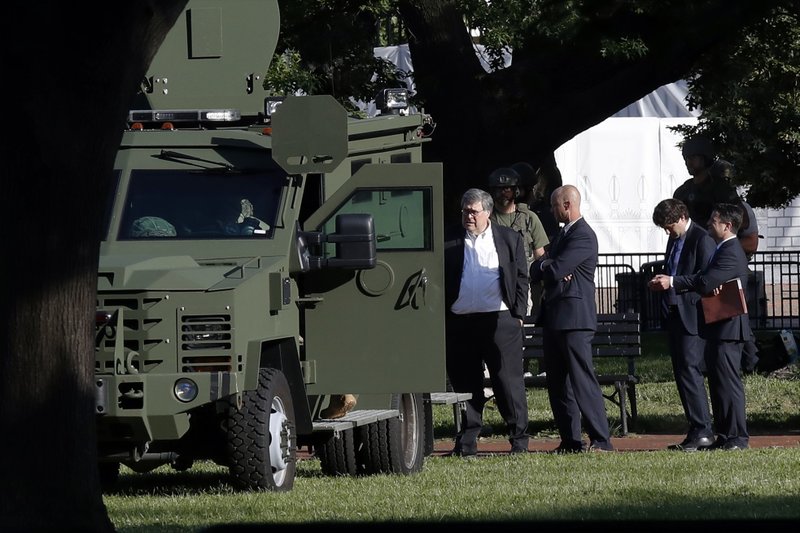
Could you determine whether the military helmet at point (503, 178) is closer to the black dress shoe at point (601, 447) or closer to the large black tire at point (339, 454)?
the black dress shoe at point (601, 447)

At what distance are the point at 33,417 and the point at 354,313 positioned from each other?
4.35 meters

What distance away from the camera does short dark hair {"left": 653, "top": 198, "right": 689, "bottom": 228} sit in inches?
527

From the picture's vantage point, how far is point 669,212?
527 inches

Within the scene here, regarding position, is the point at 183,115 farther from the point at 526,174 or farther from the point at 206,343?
the point at 526,174

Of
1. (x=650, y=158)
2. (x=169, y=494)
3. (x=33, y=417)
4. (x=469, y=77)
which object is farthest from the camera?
(x=650, y=158)

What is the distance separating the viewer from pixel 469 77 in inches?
771

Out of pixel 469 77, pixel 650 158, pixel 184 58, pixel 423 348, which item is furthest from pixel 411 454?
pixel 650 158

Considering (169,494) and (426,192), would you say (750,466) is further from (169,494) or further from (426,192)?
(169,494)

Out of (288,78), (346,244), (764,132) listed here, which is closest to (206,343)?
(346,244)

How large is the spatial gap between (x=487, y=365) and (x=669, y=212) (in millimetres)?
1840

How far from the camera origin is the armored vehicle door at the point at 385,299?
A: 11.2 meters

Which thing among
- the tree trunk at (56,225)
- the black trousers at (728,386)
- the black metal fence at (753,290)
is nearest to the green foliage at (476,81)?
the black metal fence at (753,290)

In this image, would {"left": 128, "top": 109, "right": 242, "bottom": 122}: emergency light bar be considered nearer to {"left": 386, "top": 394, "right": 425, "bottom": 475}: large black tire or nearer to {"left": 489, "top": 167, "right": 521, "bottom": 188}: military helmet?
{"left": 386, "top": 394, "right": 425, "bottom": 475}: large black tire

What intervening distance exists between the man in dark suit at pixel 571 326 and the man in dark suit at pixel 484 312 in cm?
24
